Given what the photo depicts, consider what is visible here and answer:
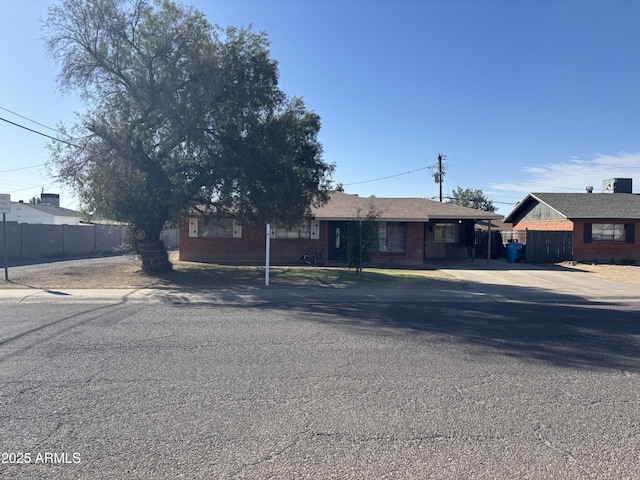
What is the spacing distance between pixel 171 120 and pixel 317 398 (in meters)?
11.8

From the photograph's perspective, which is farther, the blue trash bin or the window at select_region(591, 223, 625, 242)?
the window at select_region(591, 223, 625, 242)

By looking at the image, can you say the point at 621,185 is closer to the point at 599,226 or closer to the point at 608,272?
the point at 599,226

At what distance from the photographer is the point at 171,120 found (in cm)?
1415

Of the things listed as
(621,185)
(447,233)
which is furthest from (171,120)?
(621,185)

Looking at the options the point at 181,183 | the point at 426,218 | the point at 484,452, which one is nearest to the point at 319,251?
the point at 426,218

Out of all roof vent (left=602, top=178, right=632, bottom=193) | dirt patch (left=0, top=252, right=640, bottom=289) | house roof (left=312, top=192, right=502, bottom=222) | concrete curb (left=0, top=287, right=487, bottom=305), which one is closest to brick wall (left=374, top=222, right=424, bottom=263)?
house roof (left=312, top=192, right=502, bottom=222)

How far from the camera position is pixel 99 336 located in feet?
24.5

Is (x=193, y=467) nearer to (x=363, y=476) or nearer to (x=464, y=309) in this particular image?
(x=363, y=476)

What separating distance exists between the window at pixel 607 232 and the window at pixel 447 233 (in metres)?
8.21

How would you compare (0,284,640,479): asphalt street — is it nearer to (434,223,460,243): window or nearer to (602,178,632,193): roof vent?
(434,223,460,243): window

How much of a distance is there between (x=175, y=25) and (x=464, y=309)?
12.2m

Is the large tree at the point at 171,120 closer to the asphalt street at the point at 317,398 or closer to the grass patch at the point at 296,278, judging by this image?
the grass patch at the point at 296,278

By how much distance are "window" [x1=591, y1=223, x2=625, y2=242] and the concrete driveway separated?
8380 millimetres

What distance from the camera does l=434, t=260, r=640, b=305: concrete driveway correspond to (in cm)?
1287
